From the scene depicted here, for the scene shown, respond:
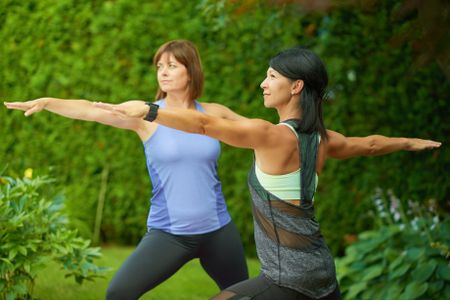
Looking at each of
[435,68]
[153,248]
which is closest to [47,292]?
[153,248]

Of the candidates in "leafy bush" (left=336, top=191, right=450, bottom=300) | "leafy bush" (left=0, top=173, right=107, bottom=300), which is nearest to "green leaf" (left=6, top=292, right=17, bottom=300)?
"leafy bush" (left=0, top=173, right=107, bottom=300)

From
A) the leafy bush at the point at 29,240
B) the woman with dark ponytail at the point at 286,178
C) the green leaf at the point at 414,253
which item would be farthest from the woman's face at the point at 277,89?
the green leaf at the point at 414,253

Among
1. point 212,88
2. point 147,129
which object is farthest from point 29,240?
point 212,88

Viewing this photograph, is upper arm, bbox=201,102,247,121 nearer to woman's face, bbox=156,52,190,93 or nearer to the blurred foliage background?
woman's face, bbox=156,52,190,93

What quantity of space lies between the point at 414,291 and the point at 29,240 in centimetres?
231

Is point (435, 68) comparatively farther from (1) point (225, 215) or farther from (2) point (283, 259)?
(2) point (283, 259)

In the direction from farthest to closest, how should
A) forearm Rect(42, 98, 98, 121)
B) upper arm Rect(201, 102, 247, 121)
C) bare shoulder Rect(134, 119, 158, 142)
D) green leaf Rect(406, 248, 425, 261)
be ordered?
green leaf Rect(406, 248, 425, 261), upper arm Rect(201, 102, 247, 121), bare shoulder Rect(134, 119, 158, 142), forearm Rect(42, 98, 98, 121)

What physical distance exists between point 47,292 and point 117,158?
1.97m

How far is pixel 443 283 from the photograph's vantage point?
5816 millimetres

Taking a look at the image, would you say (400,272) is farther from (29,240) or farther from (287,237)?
(287,237)

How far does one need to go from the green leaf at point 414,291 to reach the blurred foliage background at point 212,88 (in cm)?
166

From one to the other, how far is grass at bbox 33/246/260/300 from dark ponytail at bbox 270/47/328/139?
3.09 m

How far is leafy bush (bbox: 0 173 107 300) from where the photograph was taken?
17.8ft

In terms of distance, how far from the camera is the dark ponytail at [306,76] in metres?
3.55
